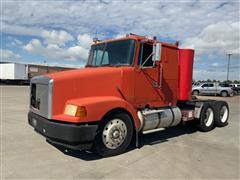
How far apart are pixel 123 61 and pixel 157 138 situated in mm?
2669

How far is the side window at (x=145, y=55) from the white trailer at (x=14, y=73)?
169 feet

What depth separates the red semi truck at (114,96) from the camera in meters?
5.64

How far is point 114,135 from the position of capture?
614cm

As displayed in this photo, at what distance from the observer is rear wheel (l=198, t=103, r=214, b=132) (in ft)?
30.2

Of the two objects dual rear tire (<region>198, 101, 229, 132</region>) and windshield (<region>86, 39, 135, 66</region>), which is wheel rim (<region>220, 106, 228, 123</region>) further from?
windshield (<region>86, 39, 135, 66</region>)

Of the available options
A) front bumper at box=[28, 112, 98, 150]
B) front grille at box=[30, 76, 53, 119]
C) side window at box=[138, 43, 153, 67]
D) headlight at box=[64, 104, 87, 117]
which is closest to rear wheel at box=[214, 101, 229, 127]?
side window at box=[138, 43, 153, 67]

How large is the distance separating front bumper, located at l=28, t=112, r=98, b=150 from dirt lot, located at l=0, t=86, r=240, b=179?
0.39 meters

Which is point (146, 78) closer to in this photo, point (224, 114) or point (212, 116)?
point (212, 116)

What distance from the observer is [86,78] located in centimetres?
608

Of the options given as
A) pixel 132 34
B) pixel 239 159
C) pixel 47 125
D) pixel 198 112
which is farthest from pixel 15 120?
pixel 239 159

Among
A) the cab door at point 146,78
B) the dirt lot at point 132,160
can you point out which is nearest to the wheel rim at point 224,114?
the dirt lot at point 132,160

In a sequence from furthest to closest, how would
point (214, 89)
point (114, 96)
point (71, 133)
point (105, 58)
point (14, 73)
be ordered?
point (14, 73) → point (214, 89) → point (105, 58) → point (114, 96) → point (71, 133)

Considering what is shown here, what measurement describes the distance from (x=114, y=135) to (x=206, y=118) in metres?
4.70

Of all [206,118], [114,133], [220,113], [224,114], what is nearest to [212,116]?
[206,118]
